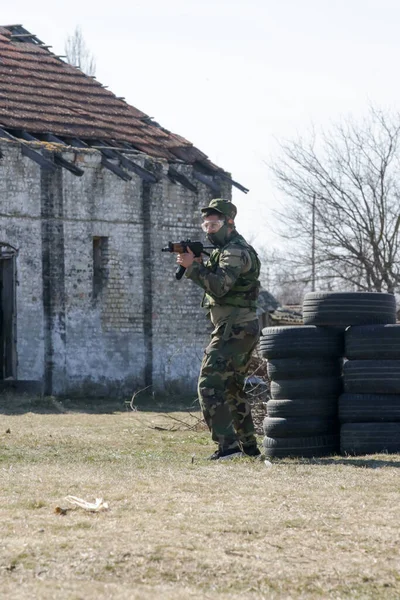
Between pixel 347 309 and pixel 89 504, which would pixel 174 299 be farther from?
pixel 89 504

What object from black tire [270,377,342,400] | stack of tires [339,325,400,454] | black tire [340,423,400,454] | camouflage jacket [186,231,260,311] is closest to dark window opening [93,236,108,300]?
camouflage jacket [186,231,260,311]

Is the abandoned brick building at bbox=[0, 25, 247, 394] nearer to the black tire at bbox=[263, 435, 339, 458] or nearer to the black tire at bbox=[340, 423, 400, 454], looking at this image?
the black tire at bbox=[263, 435, 339, 458]

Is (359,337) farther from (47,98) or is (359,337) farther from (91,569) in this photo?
(47,98)

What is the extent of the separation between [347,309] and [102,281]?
39.2 ft

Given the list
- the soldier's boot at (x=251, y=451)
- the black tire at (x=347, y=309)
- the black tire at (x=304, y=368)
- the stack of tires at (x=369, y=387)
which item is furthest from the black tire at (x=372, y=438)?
the black tire at (x=347, y=309)

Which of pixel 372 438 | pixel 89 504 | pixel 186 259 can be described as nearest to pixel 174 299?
pixel 186 259

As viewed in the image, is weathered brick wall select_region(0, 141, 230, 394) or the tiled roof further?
the tiled roof

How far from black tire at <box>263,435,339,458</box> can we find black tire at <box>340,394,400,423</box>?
0.84ft

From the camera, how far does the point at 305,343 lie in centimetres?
952

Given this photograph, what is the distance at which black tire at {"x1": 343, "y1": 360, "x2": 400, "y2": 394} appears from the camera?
929 cm

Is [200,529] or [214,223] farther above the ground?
[214,223]

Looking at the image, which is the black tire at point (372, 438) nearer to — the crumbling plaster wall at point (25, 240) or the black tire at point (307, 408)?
the black tire at point (307, 408)

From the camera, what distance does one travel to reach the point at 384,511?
21.7 feet

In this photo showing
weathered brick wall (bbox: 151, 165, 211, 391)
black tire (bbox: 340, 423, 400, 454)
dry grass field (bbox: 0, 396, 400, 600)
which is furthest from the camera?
weathered brick wall (bbox: 151, 165, 211, 391)
